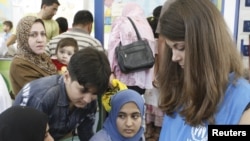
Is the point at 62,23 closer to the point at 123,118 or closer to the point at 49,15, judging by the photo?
the point at 49,15

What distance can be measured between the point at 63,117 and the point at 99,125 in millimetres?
809

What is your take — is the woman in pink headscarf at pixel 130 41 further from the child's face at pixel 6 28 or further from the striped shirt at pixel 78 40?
the child's face at pixel 6 28

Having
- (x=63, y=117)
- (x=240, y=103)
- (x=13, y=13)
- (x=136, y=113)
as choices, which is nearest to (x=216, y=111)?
(x=240, y=103)

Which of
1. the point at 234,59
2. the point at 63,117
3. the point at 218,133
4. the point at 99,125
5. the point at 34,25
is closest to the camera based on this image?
the point at 218,133

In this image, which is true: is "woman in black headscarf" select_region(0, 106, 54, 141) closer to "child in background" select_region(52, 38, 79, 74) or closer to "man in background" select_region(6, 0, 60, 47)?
"child in background" select_region(52, 38, 79, 74)

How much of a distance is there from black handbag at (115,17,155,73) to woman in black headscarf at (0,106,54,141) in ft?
4.14

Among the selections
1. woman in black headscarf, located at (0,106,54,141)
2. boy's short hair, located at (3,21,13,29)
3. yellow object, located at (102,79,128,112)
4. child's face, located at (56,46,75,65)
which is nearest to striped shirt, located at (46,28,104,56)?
child's face, located at (56,46,75,65)

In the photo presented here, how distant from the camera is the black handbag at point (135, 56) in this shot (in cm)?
272

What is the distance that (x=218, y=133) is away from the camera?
0.83m

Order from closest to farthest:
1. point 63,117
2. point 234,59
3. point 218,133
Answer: point 218,133 → point 234,59 → point 63,117

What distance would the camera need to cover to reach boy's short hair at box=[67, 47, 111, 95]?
161 cm

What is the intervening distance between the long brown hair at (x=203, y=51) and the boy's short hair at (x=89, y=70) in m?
0.72

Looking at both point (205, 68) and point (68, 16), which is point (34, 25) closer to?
point (68, 16)

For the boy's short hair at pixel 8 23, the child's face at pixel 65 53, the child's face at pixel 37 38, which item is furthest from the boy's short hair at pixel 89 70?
the boy's short hair at pixel 8 23
